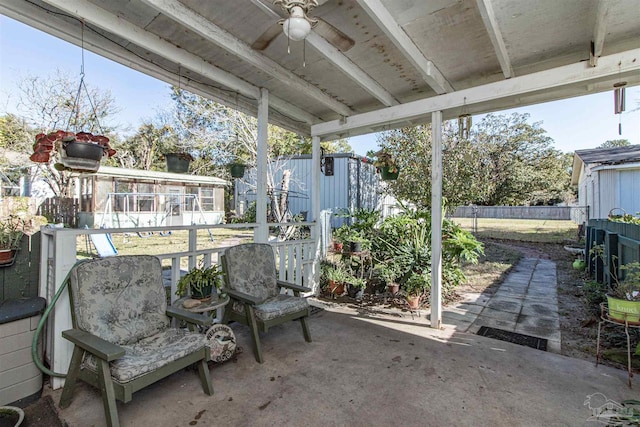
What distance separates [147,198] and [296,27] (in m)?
11.6

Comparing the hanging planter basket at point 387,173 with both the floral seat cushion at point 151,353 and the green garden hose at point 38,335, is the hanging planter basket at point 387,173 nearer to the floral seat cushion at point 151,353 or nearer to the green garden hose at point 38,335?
the floral seat cushion at point 151,353

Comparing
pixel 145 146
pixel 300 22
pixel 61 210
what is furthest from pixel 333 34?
pixel 145 146

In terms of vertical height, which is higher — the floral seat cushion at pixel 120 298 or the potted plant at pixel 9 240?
the potted plant at pixel 9 240

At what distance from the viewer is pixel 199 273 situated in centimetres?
265

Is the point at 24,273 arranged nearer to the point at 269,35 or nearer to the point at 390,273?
the point at 269,35

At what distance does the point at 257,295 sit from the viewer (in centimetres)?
309

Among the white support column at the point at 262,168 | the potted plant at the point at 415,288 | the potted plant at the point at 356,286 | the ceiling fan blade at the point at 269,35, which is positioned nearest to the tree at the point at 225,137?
the potted plant at the point at 356,286

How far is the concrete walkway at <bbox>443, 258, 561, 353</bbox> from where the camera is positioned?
3.42 meters

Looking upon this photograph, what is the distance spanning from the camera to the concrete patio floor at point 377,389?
1.93m

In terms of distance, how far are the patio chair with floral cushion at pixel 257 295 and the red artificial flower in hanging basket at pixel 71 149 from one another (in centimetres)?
134

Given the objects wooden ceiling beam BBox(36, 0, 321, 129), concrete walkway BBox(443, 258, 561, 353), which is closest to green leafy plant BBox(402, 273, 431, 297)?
concrete walkway BBox(443, 258, 561, 353)

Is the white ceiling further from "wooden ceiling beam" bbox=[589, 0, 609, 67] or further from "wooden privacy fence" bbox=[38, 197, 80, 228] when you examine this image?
"wooden privacy fence" bbox=[38, 197, 80, 228]

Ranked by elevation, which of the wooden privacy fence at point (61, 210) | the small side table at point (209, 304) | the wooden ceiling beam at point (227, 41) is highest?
the wooden ceiling beam at point (227, 41)

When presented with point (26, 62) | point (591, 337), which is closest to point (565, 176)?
point (591, 337)
